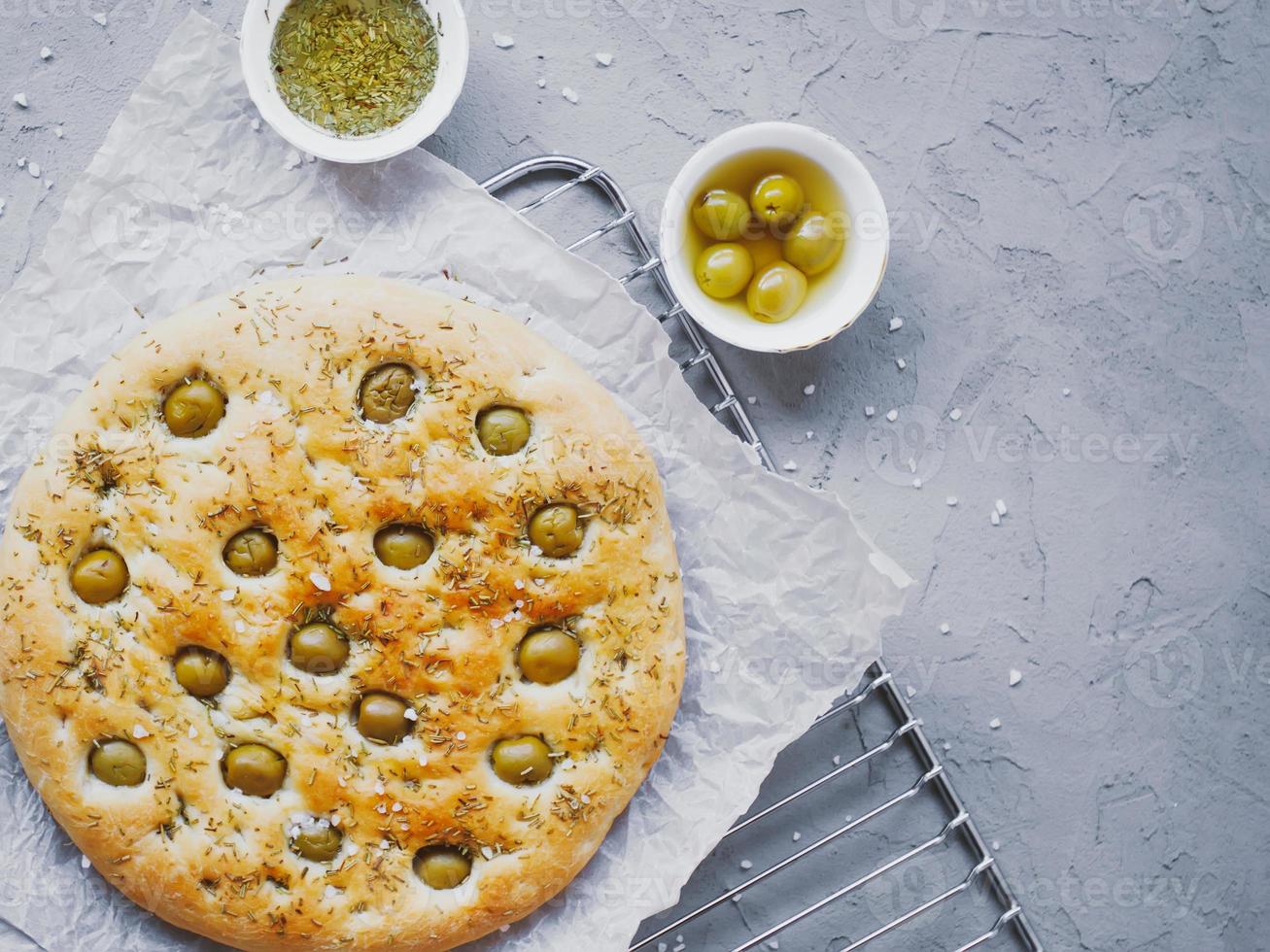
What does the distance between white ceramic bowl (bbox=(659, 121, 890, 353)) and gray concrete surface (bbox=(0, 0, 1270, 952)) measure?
207mm

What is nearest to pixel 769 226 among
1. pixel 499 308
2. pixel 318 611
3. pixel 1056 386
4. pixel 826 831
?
pixel 499 308

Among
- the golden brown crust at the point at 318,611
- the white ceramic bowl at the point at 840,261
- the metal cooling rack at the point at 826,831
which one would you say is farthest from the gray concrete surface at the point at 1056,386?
the golden brown crust at the point at 318,611

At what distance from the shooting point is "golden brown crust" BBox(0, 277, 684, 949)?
2.62 meters

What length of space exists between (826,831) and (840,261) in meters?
1.62

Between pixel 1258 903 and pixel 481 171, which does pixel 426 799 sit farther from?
pixel 1258 903

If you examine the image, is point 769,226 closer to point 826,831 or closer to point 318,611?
point 318,611

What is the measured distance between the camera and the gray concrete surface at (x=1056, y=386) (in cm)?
320

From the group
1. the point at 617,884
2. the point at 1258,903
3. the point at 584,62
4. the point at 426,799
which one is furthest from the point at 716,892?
the point at 584,62

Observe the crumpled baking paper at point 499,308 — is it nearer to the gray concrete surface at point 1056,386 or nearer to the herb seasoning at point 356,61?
the herb seasoning at point 356,61

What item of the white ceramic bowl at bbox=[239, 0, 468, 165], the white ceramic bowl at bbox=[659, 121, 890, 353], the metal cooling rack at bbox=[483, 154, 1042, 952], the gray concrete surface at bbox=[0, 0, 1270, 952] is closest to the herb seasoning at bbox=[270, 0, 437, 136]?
the white ceramic bowl at bbox=[239, 0, 468, 165]

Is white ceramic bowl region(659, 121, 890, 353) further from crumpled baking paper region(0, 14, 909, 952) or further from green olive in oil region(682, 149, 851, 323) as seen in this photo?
crumpled baking paper region(0, 14, 909, 952)

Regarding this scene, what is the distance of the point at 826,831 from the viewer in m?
3.17

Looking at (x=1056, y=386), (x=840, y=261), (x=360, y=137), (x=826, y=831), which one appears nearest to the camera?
(x=360, y=137)

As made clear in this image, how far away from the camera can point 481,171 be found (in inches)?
124
